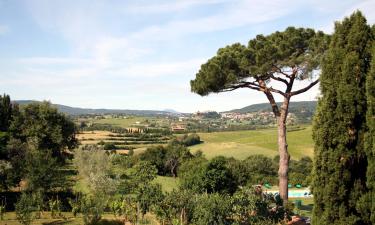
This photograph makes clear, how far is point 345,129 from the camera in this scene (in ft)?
33.9

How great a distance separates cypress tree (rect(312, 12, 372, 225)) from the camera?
402 inches

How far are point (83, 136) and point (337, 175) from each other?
6978 cm

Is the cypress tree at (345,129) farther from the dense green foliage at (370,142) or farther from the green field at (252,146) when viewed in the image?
the green field at (252,146)

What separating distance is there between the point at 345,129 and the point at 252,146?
2423 inches

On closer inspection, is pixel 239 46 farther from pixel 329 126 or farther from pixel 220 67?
pixel 329 126

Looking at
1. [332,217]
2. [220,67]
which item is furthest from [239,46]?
[332,217]

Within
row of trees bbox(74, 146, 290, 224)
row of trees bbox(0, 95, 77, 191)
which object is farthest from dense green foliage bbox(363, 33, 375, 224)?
row of trees bbox(0, 95, 77, 191)

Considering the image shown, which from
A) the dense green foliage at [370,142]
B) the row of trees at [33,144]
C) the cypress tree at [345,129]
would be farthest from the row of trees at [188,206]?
the dense green foliage at [370,142]

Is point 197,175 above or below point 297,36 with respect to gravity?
below

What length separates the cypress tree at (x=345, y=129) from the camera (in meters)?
10.2

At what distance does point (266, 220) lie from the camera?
1712 centimetres

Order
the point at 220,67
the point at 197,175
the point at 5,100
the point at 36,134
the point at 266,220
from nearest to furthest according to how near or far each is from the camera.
A: the point at 266,220, the point at 220,67, the point at 197,175, the point at 36,134, the point at 5,100

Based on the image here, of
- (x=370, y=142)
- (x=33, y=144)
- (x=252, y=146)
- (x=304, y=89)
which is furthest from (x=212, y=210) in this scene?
(x=252, y=146)

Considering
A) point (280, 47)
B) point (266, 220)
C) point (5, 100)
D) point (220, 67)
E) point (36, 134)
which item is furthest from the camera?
point (5, 100)
